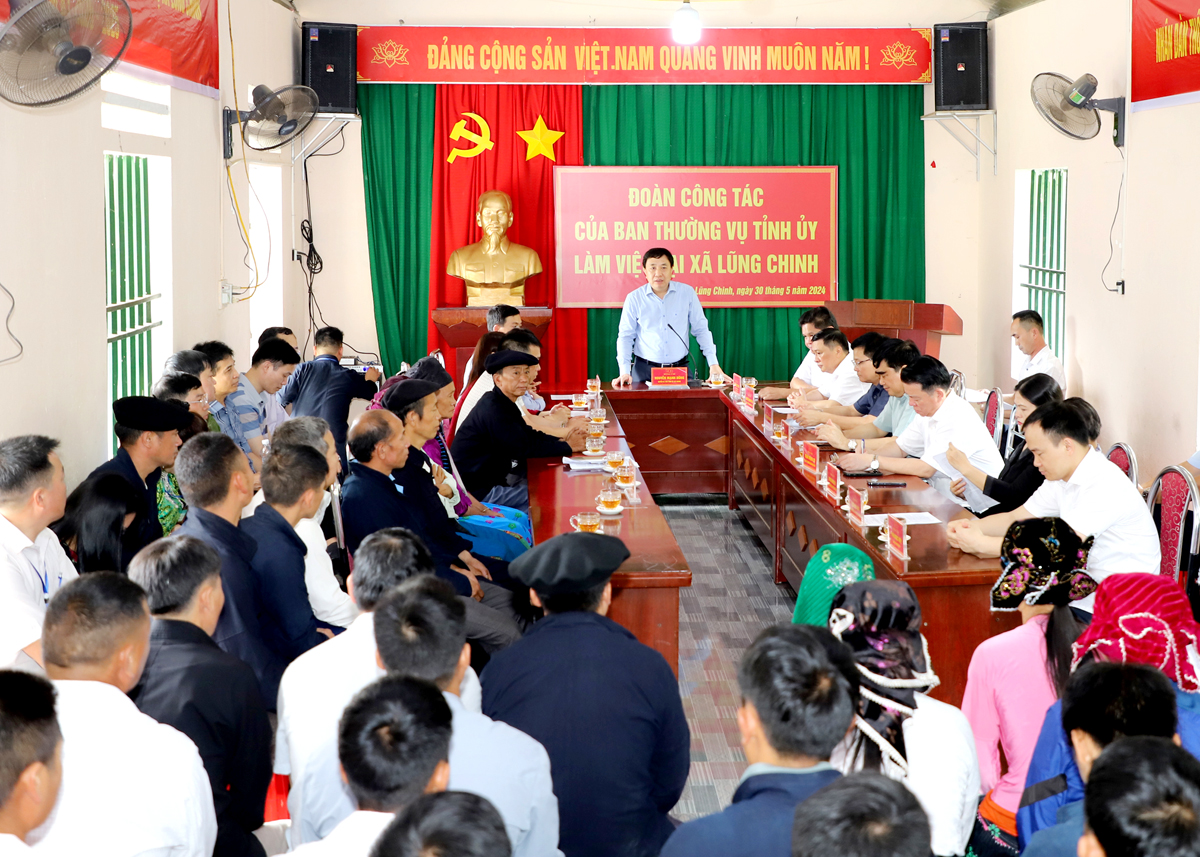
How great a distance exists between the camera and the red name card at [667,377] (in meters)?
7.06

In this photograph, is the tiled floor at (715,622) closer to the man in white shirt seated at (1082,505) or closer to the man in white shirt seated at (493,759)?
the man in white shirt seated at (1082,505)

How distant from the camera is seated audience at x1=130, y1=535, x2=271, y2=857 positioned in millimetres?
2229

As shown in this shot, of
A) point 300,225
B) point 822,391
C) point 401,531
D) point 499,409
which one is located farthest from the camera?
point 300,225

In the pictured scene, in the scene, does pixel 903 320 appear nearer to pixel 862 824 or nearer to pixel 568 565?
pixel 568 565

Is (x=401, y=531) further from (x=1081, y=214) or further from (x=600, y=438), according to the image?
A: (x=1081, y=214)

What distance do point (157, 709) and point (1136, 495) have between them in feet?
8.68

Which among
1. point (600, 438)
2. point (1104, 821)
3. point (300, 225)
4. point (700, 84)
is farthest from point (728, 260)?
point (1104, 821)

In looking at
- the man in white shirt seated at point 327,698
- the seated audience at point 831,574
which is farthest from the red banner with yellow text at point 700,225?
the man in white shirt seated at point 327,698

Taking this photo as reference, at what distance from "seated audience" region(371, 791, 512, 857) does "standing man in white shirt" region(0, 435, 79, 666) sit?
5.99 feet

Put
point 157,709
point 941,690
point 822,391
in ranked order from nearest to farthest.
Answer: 1. point 157,709
2. point 941,690
3. point 822,391

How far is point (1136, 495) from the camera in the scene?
10.7ft

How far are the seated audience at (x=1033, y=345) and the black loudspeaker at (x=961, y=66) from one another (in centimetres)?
216

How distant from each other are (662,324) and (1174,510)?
4257 millimetres

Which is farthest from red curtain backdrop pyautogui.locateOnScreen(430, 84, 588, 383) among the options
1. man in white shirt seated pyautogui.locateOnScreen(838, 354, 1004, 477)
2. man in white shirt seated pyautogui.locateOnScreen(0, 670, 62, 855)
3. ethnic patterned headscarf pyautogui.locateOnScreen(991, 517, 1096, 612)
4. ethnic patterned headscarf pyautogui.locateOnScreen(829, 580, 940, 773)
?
man in white shirt seated pyautogui.locateOnScreen(0, 670, 62, 855)
